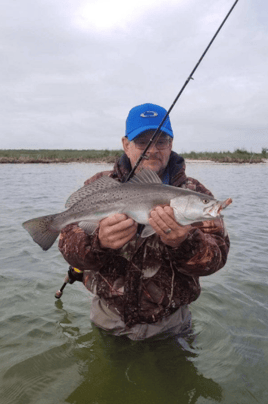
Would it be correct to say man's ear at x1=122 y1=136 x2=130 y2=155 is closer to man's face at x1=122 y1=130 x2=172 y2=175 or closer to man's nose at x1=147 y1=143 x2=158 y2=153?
man's face at x1=122 y1=130 x2=172 y2=175

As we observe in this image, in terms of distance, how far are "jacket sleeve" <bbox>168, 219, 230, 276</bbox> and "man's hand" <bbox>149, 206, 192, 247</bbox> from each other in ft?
0.76

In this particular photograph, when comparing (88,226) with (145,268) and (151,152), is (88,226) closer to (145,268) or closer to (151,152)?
(145,268)

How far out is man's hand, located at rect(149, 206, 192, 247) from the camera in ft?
8.95

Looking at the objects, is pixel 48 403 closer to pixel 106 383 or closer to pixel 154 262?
pixel 106 383

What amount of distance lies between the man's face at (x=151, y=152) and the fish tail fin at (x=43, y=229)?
3.84ft

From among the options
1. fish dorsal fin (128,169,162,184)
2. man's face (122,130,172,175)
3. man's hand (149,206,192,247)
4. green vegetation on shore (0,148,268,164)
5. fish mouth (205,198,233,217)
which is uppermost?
man's face (122,130,172,175)

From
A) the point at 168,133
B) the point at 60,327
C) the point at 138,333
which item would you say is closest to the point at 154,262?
the point at 138,333

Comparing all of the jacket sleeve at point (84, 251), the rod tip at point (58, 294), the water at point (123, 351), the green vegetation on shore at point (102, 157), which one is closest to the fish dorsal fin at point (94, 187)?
the jacket sleeve at point (84, 251)

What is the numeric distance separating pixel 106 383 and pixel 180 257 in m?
1.46

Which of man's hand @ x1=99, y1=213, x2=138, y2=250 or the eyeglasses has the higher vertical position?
the eyeglasses

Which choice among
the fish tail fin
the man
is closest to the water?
the man

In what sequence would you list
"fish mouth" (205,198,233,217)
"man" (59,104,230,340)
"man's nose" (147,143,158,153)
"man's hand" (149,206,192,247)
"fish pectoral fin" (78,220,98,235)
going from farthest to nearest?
"man's nose" (147,143,158,153)
"fish pectoral fin" (78,220,98,235)
"man" (59,104,230,340)
"man's hand" (149,206,192,247)
"fish mouth" (205,198,233,217)

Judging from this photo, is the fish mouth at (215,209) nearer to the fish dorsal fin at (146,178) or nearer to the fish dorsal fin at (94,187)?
the fish dorsal fin at (146,178)

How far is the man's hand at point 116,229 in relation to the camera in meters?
2.87
